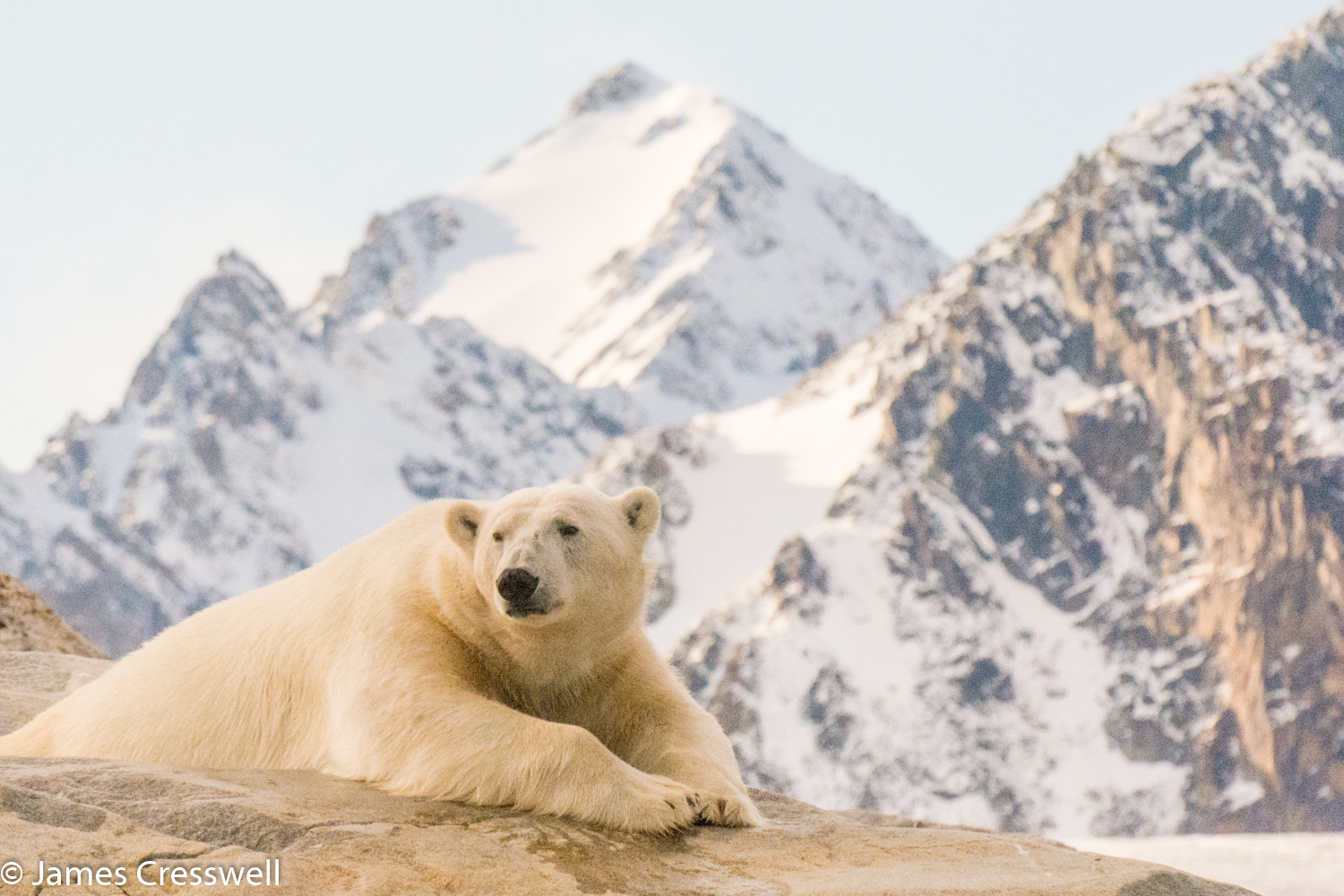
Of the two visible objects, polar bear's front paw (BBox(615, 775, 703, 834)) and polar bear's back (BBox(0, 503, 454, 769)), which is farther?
polar bear's back (BBox(0, 503, 454, 769))

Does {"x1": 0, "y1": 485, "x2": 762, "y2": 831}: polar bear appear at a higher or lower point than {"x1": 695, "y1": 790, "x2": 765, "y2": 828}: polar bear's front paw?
higher

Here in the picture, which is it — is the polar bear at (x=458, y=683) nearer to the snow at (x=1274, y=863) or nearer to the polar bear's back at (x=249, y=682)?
the polar bear's back at (x=249, y=682)

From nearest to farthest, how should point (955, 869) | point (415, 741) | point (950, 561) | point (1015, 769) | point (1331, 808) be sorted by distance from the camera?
point (955, 869)
point (415, 741)
point (1331, 808)
point (1015, 769)
point (950, 561)

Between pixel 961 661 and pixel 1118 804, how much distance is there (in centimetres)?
2672

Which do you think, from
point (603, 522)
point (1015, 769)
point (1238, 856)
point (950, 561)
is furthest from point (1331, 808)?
point (603, 522)

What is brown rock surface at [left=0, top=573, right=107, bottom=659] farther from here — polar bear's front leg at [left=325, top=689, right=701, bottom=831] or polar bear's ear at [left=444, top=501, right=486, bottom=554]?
polar bear's front leg at [left=325, top=689, right=701, bottom=831]

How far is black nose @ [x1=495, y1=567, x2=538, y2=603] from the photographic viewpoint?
6.75 m

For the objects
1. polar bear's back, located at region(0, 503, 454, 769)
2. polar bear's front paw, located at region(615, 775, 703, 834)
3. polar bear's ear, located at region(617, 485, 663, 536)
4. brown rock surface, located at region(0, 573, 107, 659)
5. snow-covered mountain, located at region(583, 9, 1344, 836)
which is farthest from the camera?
snow-covered mountain, located at region(583, 9, 1344, 836)

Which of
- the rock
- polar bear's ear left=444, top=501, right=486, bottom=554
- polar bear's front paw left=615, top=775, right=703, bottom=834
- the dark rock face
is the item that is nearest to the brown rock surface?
the rock

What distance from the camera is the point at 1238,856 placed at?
24.9m

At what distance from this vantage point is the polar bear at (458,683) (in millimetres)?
6668

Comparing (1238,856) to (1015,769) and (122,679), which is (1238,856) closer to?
(122,679)

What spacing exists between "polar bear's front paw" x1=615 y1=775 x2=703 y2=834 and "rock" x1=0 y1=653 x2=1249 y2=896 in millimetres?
68

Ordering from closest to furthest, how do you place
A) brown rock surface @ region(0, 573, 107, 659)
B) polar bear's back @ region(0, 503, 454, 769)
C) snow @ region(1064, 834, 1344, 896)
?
1. polar bear's back @ region(0, 503, 454, 769)
2. brown rock surface @ region(0, 573, 107, 659)
3. snow @ region(1064, 834, 1344, 896)
